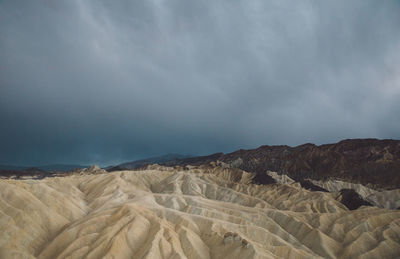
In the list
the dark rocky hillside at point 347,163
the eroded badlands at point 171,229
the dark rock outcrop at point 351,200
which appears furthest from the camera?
the dark rocky hillside at point 347,163

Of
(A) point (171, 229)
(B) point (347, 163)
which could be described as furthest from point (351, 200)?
(A) point (171, 229)

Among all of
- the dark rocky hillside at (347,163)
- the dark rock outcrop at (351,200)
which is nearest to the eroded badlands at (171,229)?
the dark rock outcrop at (351,200)

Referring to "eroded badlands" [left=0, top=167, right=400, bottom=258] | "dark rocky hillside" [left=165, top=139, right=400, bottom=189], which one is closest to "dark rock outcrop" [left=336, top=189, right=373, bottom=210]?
"eroded badlands" [left=0, top=167, right=400, bottom=258]

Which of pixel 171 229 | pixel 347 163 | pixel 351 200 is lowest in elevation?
pixel 351 200

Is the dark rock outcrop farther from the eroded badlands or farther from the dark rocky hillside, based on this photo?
the dark rocky hillside

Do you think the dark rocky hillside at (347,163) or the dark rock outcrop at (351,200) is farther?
the dark rocky hillside at (347,163)

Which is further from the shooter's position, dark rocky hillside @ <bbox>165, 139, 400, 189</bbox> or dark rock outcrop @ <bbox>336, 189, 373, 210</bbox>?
dark rocky hillside @ <bbox>165, 139, 400, 189</bbox>

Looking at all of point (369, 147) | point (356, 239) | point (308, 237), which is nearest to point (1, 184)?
point (308, 237)

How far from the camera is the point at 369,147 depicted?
555ft

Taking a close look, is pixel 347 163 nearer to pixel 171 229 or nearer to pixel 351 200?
pixel 351 200

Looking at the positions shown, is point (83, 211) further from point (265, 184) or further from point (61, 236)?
point (265, 184)

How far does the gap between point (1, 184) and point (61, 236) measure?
72.0 feet

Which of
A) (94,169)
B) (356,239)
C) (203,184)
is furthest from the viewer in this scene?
(94,169)

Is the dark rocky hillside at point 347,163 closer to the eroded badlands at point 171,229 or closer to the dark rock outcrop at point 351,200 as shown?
the dark rock outcrop at point 351,200
